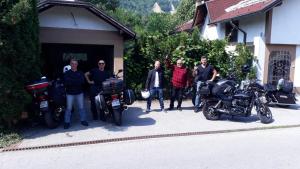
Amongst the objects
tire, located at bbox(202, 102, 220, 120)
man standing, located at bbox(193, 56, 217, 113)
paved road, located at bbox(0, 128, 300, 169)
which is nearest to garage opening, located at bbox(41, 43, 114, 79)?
man standing, located at bbox(193, 56, 217, 113)

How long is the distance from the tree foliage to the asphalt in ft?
2.93

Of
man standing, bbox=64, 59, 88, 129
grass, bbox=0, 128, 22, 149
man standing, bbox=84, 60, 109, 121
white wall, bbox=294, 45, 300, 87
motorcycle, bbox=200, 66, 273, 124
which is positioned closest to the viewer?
grass, bbox=0, 128, 22, 149

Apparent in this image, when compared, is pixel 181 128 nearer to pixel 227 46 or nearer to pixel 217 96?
pixel 217 96

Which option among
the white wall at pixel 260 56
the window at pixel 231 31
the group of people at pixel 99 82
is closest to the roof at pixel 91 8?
the group of people at pixel 99 82

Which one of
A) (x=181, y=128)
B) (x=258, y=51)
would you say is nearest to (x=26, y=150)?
(x=181, y=128)

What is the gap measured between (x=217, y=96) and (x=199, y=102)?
139 cm

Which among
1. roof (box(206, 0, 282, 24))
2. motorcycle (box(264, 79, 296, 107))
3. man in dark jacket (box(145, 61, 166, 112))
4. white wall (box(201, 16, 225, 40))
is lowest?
motorcycle (box(264, 79, 296, 107))

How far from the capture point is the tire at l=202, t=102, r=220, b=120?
10.4 metres

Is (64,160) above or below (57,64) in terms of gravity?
below

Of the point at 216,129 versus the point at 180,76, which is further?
the point at 180,76

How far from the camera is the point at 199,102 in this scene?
11703 mm

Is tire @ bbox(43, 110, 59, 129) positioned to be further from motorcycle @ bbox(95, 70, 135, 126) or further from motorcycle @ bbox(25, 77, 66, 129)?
motorcycle @ bbox(95, 70, 135, 126)

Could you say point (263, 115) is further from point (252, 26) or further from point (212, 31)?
point (212, 31)

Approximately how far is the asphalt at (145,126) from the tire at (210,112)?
171mm
